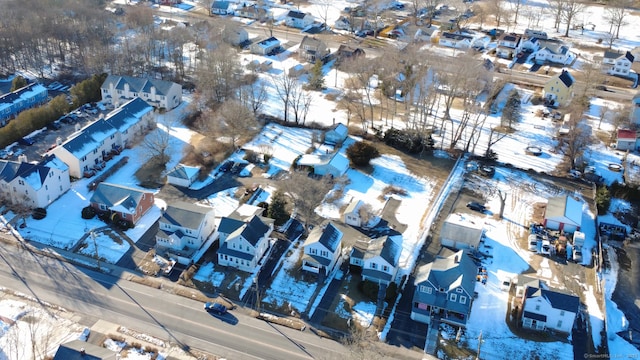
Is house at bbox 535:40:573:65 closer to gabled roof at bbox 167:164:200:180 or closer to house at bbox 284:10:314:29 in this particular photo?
house at bbox 284:10:314:29

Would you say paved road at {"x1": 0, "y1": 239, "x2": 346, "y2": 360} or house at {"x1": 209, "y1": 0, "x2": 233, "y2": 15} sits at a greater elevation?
house at {"x1": 209, "y1": 0, "x2": 233, "y2": 15}

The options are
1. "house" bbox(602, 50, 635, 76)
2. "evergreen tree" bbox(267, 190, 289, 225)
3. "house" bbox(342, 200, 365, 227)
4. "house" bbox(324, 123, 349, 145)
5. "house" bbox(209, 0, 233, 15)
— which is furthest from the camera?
"house" bbox(209, 0, 233, 15)

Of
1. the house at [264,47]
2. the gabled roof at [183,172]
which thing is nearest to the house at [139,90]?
the gabled roof at [183,172]

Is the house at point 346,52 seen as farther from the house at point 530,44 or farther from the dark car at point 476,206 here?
the dark car at point 476,206

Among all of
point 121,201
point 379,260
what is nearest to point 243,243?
point 379,260

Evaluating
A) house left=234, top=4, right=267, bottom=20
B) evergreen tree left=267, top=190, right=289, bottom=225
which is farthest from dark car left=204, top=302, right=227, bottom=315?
house left=234, top=4, right=267, bottom=20
